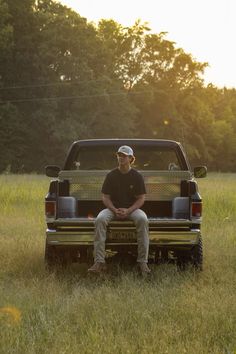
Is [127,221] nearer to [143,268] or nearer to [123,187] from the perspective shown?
[123,187]

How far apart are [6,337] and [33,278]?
2410 millimetres

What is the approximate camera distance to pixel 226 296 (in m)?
6.31

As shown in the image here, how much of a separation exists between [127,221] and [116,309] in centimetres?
216

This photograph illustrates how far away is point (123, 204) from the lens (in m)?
8.10

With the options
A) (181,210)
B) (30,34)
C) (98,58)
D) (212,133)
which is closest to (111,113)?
(98,58)

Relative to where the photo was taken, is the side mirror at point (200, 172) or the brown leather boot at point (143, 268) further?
the side mirror at point (200, 172)

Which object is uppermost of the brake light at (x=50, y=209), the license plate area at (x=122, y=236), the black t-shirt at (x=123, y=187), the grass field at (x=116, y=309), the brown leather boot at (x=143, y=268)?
the black t-shirt at (x=123, y=187)

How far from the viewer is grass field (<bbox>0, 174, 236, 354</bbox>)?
480cm

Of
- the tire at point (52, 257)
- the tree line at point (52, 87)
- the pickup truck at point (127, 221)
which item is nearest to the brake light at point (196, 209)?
the pickup truck at point (127, 221)

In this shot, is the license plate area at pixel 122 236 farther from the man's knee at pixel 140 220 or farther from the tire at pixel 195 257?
the tire at pixel 195 257

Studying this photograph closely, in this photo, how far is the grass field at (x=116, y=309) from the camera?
480cm

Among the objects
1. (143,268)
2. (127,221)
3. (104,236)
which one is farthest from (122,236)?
(143,268)

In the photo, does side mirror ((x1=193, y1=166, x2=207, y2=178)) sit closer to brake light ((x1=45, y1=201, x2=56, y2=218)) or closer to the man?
the man

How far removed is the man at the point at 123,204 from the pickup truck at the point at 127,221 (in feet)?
0.35
